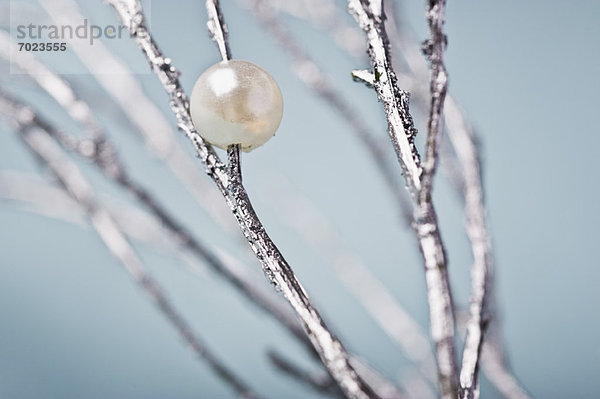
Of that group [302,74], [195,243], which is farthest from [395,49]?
[195,243]

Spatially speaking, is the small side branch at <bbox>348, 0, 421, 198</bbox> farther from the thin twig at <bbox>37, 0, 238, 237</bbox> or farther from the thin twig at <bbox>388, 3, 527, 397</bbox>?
the thin twig at <bbox>37, 0, 238, 237</bbox>

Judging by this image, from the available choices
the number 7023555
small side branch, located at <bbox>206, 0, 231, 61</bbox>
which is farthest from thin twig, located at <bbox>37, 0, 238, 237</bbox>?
small side branch, located at <bbox>206, 0, 231, 61</bbox>

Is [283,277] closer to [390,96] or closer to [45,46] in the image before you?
[390,96]

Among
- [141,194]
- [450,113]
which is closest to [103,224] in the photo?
[141,194]

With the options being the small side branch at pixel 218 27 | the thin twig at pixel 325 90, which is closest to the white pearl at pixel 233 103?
the small side branch at pixel 218 27

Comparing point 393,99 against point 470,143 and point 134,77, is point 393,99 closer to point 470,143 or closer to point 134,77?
point 470,143

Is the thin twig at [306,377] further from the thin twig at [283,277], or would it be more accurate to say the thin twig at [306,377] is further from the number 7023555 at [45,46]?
the number 7023555 at [45,46]
